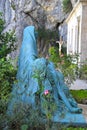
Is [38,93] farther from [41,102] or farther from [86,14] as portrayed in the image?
[86,14]

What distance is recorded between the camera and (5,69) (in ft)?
17.8

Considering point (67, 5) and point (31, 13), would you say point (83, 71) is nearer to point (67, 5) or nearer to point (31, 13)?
point (67, 5)

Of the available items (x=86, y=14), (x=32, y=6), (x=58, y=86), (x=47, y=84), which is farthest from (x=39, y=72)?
(x=32, y=6)

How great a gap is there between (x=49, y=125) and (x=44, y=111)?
44 cm

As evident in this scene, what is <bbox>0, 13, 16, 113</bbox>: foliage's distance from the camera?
498cm

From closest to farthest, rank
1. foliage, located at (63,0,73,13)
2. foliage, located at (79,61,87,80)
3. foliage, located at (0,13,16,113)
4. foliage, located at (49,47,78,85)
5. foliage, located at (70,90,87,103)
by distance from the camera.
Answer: foliage, located at (0,13,16,113)
foliage, located at (70,90,87,103)
foliage, located at (49,47,78,85)
foliage, located at (79,61,87,80)
foliage, located at (63,0,73,13)

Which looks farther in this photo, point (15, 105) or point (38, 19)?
point (38, 19)

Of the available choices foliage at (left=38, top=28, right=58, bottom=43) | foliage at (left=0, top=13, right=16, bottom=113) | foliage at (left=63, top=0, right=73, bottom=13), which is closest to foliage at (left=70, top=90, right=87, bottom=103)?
foliage at (left=0, top=13, right=16, bottom=113)

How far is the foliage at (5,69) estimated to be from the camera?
4976 millimetres

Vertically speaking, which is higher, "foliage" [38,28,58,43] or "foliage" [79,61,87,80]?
"foliage" [38,28,58,43]

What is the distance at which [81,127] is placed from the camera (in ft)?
17.2

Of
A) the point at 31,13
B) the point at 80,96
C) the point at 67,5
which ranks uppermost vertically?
the point at 31,13

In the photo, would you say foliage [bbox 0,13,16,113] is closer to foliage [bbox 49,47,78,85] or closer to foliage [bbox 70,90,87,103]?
foliage [bbox 70,90,87,103]

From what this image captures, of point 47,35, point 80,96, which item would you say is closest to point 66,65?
point 80,96
